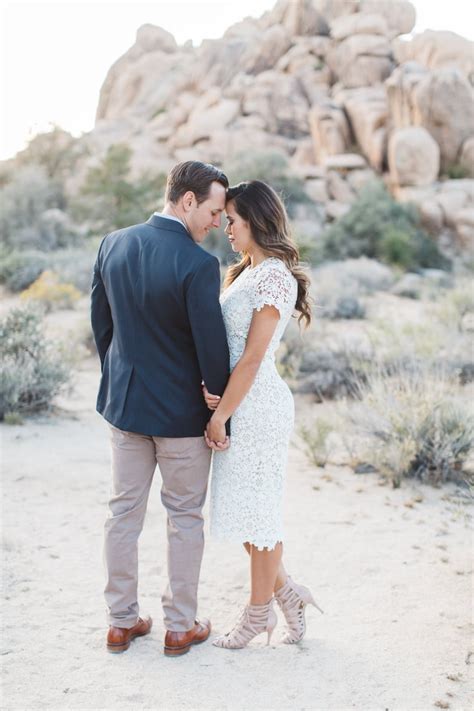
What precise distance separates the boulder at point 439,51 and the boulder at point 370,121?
12.5 feet

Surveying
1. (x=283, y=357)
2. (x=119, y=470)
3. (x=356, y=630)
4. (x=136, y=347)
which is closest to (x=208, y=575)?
(x=356, y=630)

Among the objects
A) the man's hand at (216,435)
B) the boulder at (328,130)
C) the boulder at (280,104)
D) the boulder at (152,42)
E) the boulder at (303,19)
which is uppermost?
the boulder at (152,42)

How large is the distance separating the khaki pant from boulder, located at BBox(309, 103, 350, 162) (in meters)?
29.5

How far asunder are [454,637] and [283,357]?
6.16 metres

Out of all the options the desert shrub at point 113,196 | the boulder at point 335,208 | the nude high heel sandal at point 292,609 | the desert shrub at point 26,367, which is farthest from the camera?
the boulder at point 335,208

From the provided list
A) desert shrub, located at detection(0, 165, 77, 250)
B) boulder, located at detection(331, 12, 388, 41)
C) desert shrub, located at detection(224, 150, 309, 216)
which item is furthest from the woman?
boulder, located at detection(331, 12, 388, 41)

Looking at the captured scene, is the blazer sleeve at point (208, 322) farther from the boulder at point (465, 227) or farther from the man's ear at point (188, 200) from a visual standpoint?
the boulder at point (465, 227)

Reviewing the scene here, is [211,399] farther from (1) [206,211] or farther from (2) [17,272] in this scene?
(2) [17,272]

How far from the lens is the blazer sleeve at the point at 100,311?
3.30m

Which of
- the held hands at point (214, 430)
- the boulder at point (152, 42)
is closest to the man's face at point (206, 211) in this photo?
the held hands at point (214, 430)

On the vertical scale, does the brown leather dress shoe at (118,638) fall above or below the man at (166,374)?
below

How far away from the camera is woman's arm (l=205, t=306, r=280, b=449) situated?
3.04m

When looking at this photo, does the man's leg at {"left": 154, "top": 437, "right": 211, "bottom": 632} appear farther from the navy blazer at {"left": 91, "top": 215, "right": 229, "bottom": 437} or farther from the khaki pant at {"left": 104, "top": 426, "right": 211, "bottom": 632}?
the navy blazer at {"left": 91, "top": 215, "right": 229, "bottom": 437}

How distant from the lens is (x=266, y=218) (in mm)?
3127
